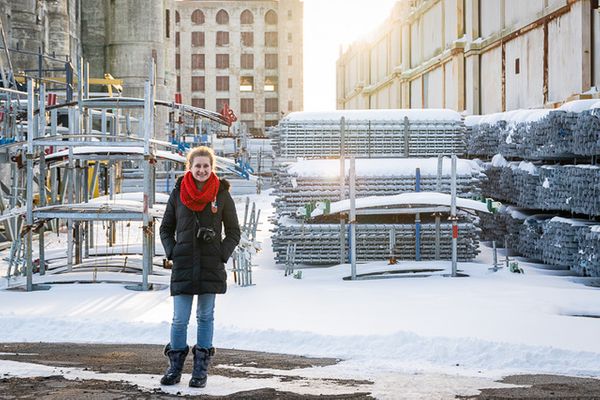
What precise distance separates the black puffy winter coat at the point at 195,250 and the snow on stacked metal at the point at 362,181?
10.2m

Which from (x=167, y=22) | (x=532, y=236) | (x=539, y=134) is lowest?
(x=532, y=236)

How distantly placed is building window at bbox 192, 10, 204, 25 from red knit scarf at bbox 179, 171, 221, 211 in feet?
274

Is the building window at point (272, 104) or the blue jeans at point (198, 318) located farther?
the building window at point (272, 104)

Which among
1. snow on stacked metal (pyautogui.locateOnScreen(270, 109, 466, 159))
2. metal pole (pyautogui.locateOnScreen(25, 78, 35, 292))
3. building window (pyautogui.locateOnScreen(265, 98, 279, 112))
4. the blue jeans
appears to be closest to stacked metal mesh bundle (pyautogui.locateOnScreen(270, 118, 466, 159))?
snow on stacked metal (pyautogui.locateOnScreen(270, 109, 466, 159))

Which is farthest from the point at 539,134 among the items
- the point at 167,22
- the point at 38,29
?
the point at 167,22

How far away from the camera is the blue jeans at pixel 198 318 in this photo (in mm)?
7684

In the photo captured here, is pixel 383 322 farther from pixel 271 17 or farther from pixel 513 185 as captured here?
pixel 271 17

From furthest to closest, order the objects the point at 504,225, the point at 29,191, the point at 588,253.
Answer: the point at 504,225
the point at 588,253
the point at 29,191

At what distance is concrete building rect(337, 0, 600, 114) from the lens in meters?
21.2

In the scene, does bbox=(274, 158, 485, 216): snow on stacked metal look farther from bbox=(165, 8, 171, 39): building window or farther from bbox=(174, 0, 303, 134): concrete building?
bbox=(174, 0, 303, 134): concrete building

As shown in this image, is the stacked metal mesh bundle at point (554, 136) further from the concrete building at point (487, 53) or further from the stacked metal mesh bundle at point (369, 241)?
the concrete building at point (487, 53)

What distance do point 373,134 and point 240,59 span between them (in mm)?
70326

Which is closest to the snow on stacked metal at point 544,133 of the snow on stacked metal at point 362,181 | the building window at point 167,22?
the snow on stacked metal at point 362,181

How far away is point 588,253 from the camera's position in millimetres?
15516
